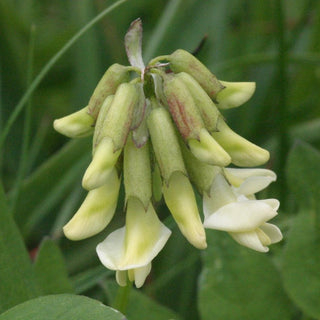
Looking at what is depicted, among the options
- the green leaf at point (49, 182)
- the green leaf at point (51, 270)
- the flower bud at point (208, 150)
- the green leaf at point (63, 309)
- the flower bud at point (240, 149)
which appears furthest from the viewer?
the green leaf at point (49, 182)

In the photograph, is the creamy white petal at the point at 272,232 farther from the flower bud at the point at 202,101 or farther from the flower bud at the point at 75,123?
the flower bud at the point at 75,123

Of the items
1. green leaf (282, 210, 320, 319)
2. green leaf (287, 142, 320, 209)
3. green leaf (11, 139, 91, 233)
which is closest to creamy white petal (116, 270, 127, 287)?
green leaf (282, 210, 320, 319)

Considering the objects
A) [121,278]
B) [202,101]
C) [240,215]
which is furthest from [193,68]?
[121,278]

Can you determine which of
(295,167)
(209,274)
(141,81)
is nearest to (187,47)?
(295,167)

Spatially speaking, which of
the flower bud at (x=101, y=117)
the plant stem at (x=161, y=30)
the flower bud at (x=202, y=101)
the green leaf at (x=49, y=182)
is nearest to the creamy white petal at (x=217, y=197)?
the flower bud at (x=202, y=101)

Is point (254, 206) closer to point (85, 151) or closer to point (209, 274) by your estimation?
point (209, 274)

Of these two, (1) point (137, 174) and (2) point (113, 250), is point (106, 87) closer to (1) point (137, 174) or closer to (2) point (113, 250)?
(1) point (137, 174)

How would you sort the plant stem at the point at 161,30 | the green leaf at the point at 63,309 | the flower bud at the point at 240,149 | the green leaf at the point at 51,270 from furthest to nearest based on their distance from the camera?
the plant stem at the point at 161,30 < the green leaf at the point at 51,270 < the flower bud at the point at 240,149 < the green leaf at the point at 63,309
